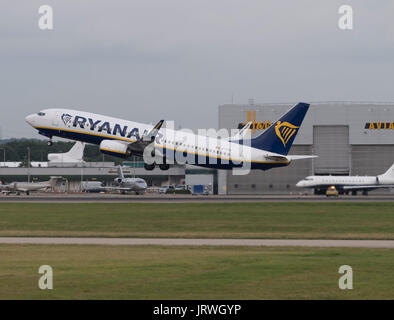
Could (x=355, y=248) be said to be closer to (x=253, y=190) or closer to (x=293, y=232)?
(x=293, y=232)

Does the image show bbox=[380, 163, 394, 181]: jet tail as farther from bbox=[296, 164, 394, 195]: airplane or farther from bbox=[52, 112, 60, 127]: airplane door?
bbox=[52, 112, 60, 127]: airplane door

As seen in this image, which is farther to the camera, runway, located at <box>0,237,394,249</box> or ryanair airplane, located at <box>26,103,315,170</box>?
ryanair airplane, located at <box>26,103,315,170</box>

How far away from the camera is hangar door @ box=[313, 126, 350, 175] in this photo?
149000mm

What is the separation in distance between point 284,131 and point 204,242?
49.7m

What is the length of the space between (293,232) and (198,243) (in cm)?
1077

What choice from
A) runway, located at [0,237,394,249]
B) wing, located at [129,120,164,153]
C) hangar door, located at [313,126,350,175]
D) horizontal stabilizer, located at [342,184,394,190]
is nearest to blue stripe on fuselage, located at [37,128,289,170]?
wing, located at [129,120,164,153]

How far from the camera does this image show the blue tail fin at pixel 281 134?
294ft

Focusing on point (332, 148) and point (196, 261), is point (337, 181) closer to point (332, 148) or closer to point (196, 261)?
point (332, 148)

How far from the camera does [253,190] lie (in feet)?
480

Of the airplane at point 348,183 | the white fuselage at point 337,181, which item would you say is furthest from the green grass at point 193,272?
the white fuselage at point 337,181

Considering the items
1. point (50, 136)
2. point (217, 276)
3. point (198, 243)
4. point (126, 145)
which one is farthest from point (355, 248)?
point (50, 136)

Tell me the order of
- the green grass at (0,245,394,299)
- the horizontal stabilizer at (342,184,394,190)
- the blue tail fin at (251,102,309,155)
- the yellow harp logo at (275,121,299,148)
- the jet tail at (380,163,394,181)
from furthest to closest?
the jet tail at (380,163,394,181) → the horizontal stabilizer at (342,184,394,190) → the yellow harp logo at (275,121,299,148) → the blue tail fin at (251,102,309,155) → the green grass at (0,245,394,299)
